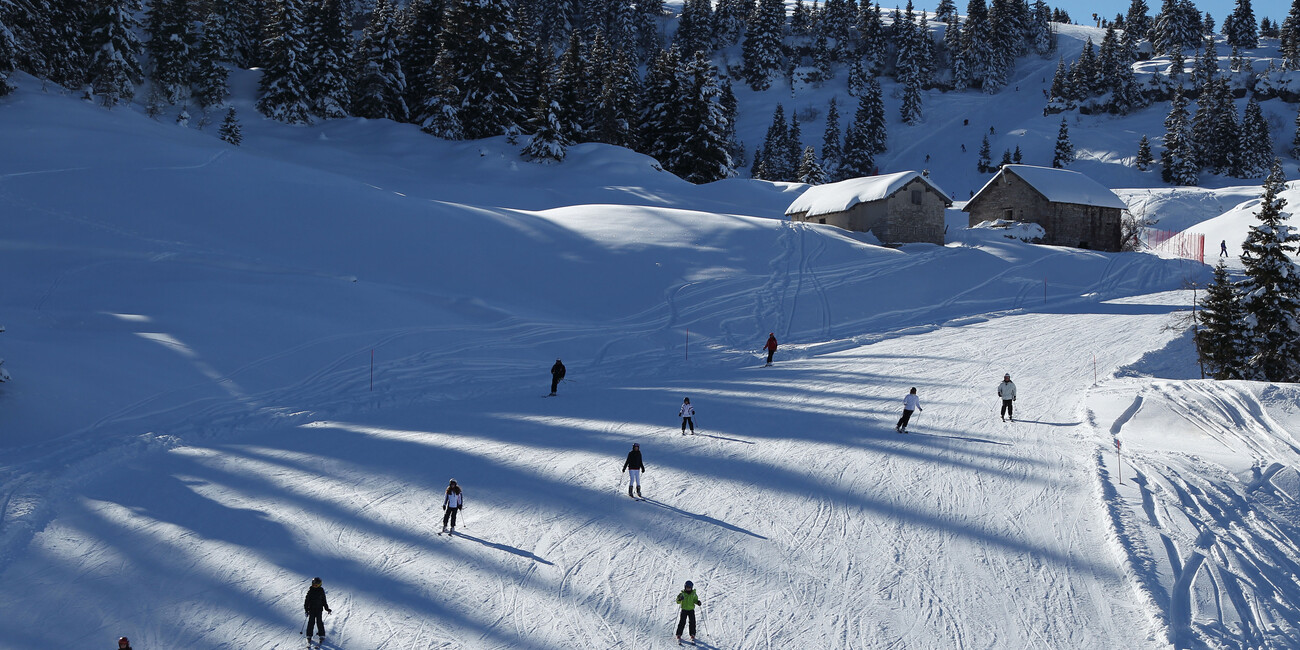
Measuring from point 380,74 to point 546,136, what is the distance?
14891mm

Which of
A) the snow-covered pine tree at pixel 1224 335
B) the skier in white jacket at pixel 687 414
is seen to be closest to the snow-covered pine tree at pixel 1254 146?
the snow-covered pine tree at pixel 1224 335

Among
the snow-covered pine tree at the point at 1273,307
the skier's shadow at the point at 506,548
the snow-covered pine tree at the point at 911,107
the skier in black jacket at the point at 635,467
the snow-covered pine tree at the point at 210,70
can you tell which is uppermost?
the snow-covered pine tree at the point at 911,107

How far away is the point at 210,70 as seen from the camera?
51.6m

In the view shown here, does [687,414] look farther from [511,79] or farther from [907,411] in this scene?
[511,79]

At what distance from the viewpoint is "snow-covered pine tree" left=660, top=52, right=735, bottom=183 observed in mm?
54969

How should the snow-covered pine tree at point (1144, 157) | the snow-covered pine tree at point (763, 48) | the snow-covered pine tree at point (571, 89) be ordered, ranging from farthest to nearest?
the snow-covered pine tree at point (763, 48) → the snow-covered pine tree at point (1144, 157) → the snow-covered pine tree at point (571, 89)

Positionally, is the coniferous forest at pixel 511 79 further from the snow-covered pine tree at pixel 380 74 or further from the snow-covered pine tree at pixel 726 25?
the snow-covered pine tree at pixel 726 25

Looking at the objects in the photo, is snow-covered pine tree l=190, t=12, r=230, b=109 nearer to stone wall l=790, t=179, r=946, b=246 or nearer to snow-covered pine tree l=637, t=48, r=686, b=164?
snow-covered pine tree l=637, t=48, r=686, b=164

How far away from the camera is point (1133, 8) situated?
114m

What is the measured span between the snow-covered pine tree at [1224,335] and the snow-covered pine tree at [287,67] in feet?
165

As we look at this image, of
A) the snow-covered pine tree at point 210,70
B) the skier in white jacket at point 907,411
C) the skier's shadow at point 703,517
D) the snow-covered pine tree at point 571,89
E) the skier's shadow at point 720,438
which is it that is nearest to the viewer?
the skier's shadow at point 703,517

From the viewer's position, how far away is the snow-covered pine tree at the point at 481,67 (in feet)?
171

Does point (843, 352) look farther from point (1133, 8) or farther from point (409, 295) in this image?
point (1133, 8)

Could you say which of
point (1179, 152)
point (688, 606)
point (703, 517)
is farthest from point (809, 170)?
point (688, 606)
